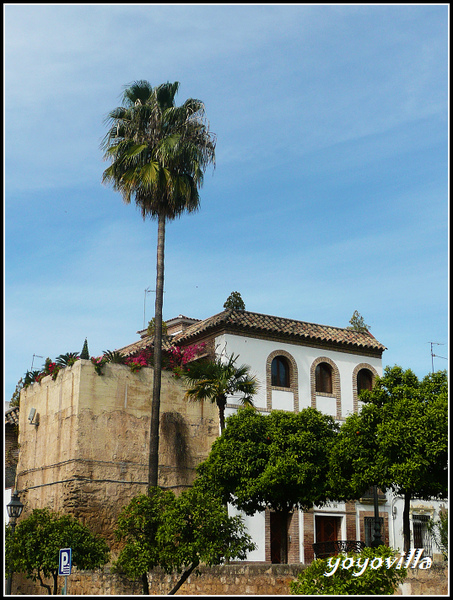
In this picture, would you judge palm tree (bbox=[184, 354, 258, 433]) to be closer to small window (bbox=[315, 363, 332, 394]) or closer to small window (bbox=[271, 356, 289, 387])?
small window (bbox=[271, 356, 289, 387])

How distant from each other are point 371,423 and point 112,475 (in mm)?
8894

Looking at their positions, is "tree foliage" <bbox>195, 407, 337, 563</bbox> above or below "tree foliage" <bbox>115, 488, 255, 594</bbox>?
above

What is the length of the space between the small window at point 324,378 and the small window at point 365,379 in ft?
5.10

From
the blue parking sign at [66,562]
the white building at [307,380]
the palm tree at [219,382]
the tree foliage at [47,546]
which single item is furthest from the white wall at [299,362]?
the blue parking sign at [66,562]

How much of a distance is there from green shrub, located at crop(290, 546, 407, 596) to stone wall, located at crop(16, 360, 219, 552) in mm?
11669

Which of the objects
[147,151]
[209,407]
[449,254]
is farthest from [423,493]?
[147,151]

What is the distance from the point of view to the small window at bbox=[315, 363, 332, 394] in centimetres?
2931

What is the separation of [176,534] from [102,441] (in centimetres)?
813

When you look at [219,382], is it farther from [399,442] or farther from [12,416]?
[12,416]

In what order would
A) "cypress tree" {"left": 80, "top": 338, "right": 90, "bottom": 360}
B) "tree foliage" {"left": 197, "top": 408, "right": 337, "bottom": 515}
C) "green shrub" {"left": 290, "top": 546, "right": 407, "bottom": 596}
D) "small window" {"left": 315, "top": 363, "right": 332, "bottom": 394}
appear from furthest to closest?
"small window" {"left": 315, "top": 363, "right": 332, "bottom": 394} < "cypress tree" {"left": 80, "top": 338, "right": 90, "bottom": 360} < "tree foliage" {"left": 197, "top": 408, "right": 337, "bottom": 515} < "green shrub" {"left": 290, "top": 546, "right": 407, "bottom": 596}

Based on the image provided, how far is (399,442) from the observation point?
702 inches

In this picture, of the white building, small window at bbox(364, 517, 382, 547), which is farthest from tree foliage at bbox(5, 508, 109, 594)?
small window at bbox(364, 517, 382, 547)

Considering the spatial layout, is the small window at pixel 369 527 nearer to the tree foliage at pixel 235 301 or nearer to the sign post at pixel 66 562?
the tree foliage at pixel 235 301

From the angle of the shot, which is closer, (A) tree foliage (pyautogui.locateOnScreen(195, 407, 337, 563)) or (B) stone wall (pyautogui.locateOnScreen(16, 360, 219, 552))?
(A) tree foliage (pyautogui.locateOnScreen(195, 407, 337, 563))
